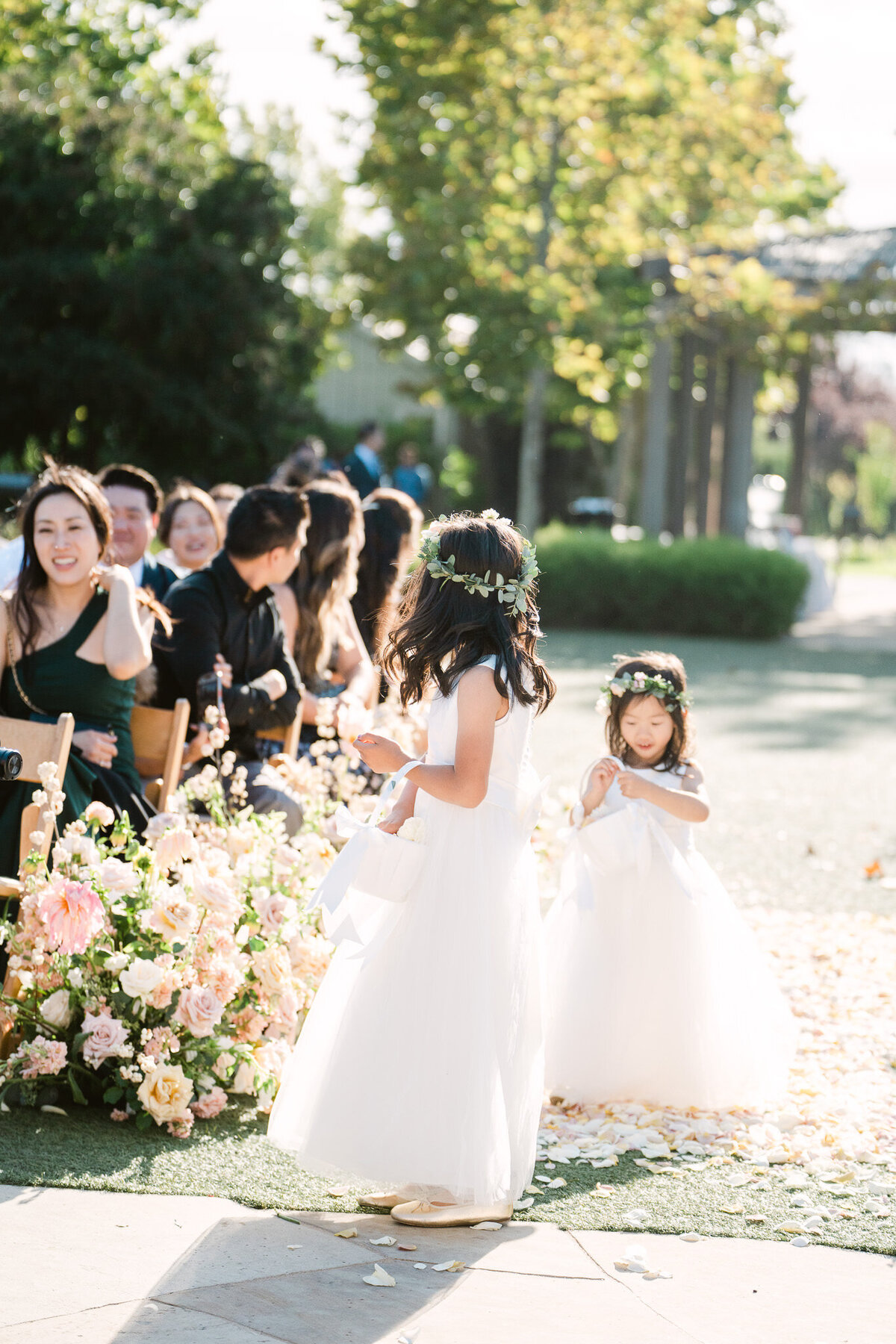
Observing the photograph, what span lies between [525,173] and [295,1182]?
2073cm

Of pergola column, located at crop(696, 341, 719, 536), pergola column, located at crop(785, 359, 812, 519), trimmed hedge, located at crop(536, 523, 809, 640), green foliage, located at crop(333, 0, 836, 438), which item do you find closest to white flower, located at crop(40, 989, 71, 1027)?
trimmed hedge, located at crop(536, 523, 809, 640)

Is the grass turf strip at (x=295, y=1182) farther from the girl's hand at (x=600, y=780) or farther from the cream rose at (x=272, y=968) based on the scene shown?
the girl's hand at (x=600, y=780)

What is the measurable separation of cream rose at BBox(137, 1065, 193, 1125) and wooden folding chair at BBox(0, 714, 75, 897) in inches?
25.8

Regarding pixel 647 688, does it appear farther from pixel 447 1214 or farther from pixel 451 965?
pixel 447 1214

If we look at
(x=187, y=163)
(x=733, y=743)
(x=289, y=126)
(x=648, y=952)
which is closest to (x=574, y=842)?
(x=648, y=952)

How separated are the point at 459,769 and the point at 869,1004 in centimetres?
287

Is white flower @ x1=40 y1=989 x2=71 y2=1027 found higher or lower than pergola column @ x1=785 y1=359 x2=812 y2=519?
lower

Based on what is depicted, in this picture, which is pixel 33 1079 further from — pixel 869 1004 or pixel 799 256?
pixel 799 256

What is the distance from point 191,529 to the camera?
24.8 feet

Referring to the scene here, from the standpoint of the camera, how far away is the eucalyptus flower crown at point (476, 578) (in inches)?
139

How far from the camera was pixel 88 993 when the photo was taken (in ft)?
13.6

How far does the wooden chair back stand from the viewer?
429 cm

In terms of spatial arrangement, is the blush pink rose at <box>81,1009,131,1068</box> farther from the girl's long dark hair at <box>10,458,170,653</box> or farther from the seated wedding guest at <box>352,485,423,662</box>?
the seated wedding guest at <box>352,485,423,662</box>

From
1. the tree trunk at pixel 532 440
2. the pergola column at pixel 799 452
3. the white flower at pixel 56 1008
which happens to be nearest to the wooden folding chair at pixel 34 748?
the white flower at pixel 56 1008
